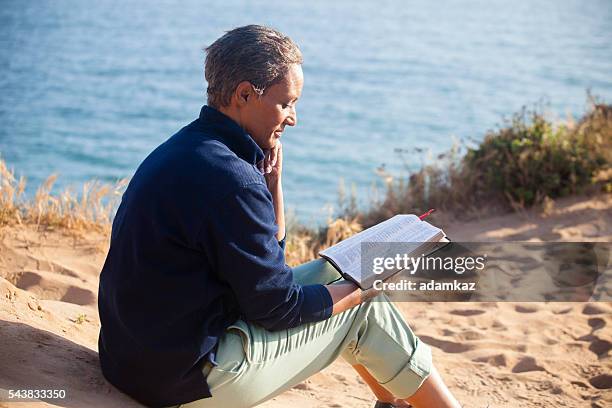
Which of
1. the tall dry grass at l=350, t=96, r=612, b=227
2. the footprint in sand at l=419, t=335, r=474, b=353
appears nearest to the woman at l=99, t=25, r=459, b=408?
the footprint in sand at l=419, t=335, r=474, b=353

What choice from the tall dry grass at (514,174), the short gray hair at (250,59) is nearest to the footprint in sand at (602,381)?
the short gray hair at (250,59)

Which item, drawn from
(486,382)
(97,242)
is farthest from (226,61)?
(97,242)

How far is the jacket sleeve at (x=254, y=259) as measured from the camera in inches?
98.6

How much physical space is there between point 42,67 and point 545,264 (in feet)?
57.4

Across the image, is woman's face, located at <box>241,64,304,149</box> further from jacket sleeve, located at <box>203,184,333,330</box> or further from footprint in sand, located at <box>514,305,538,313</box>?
footprint in sand, located at <box>514,305,538,313</box>

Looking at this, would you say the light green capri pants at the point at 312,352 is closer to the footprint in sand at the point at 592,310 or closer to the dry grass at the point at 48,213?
the footprint in sand at the point at 592,310

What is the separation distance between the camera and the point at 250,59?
8.84 feet

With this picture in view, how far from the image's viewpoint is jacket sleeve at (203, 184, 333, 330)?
250cm

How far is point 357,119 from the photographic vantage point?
1689 centimetres

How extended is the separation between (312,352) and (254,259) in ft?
1.73

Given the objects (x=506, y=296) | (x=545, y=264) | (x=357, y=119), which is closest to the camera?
(x=506, y=296)

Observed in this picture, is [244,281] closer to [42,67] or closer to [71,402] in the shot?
[71,402]

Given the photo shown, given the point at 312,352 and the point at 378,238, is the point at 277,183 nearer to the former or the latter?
the point at 378,238

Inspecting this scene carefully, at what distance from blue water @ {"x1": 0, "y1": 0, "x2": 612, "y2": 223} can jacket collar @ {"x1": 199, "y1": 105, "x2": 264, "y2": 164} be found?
16.7 ft
